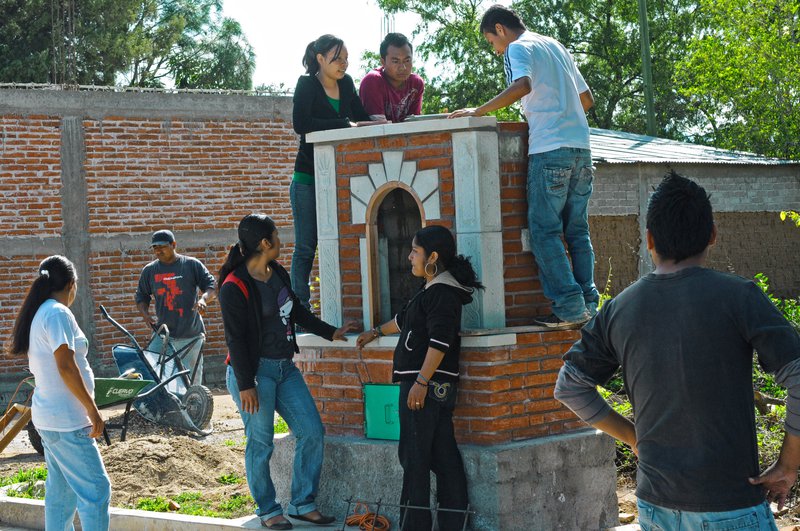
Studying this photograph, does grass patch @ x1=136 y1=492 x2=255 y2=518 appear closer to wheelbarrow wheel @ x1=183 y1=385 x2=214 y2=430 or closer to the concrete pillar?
wheelbarrow wheel @ x1=183 y1=385 x2=214 y2=430

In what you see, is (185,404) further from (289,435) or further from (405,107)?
(405,107)

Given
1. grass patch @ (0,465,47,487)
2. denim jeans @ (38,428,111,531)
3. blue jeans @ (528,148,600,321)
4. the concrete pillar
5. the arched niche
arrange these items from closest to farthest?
denim jeans @ (38,428,111,531) < blue jeans @ (528,148,600,321) < the arched niche < grass patch @ (0,465,47,487) < the concrete pillar

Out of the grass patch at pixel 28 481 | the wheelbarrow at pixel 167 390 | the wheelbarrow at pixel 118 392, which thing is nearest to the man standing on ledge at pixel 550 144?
the grass patch at pixel 28 481

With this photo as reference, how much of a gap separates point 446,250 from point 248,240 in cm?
131

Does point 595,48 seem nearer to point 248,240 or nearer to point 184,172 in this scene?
point 184,172

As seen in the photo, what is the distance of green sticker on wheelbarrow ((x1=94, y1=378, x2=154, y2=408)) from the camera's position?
1012 cm

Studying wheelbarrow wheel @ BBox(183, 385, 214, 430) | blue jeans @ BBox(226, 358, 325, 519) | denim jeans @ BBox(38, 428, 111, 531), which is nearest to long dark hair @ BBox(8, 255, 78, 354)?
denim jeans @ BBox(38, 428, 111, 531)

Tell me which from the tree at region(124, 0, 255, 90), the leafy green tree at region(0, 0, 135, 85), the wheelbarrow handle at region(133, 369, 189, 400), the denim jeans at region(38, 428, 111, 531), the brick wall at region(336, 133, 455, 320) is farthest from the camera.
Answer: the tree at region(124, 0, 255, 90)

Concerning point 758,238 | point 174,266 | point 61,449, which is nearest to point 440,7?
point 758,238

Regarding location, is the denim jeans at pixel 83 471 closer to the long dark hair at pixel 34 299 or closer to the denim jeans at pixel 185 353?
the long dark hair at pixel 34 299

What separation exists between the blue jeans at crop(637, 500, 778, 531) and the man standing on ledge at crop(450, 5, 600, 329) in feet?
10.9

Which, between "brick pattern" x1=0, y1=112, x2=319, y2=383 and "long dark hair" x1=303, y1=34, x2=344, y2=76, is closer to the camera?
"long dark hair" x1=303, y1=34, x2=344, y2=76

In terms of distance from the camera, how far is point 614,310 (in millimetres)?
3697

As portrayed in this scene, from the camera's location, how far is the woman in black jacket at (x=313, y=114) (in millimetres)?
7480
